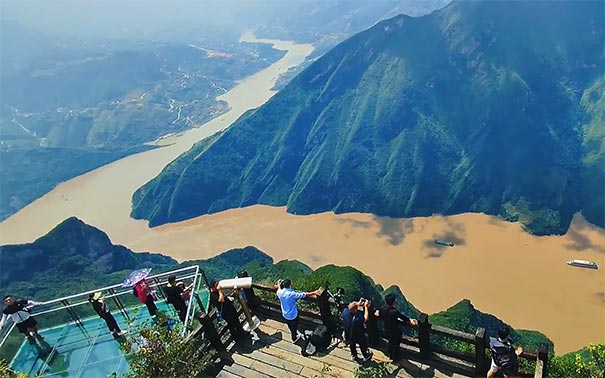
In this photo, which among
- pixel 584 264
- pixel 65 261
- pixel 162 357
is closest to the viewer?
pixel 162 357

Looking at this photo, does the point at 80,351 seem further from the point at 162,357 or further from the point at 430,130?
the point at 430,130

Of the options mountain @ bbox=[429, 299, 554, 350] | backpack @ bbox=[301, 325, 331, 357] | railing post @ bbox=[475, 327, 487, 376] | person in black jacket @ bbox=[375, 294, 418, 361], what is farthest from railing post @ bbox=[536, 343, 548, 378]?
mountain @ bbox=[429, 299, 554, 350]

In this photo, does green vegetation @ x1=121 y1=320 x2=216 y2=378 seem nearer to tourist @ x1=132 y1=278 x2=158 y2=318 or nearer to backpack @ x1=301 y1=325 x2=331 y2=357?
backpack @ x1=301 y1=325 x2=331 y2=357

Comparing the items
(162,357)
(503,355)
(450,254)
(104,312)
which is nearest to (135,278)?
(104,312)

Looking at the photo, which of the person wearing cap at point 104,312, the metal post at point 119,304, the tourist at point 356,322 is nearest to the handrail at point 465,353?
the tourist at point 356,322

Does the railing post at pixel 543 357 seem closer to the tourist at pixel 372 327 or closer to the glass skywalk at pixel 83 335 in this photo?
the tourist at pixel 372 327
